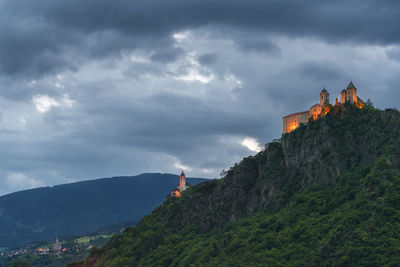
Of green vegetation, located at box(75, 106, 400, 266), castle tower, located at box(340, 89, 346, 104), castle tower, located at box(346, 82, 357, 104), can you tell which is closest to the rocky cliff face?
green vegetation, located at box(75, 106, 400, 266)

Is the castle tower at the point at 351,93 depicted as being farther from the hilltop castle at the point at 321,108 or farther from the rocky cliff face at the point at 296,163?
the rocky cliff face at the point at 296,163

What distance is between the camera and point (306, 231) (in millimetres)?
121438

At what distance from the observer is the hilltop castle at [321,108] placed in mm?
152000

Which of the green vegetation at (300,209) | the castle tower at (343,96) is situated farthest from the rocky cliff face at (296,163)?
the castle tower at (343,96)

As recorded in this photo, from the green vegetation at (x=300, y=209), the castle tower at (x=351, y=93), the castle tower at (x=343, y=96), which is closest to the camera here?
the green vegetation at (x=300, y=209)

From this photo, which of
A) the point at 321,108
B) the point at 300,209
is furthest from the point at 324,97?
the point at 300,209

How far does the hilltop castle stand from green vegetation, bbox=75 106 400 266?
4.62 meters

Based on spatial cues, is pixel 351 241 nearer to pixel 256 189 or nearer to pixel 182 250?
pixel 256 189

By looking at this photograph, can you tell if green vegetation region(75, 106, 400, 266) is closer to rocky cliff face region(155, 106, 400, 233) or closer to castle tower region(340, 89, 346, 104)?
rocky cliff face region(155, 106, 400, 233)

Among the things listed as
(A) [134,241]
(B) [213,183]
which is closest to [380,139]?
(B) [213,183]

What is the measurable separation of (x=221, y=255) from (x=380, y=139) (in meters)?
51.9

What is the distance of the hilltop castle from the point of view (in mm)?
152000

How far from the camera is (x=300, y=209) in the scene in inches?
5192

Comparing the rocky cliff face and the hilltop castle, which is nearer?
the rocky cliff face
